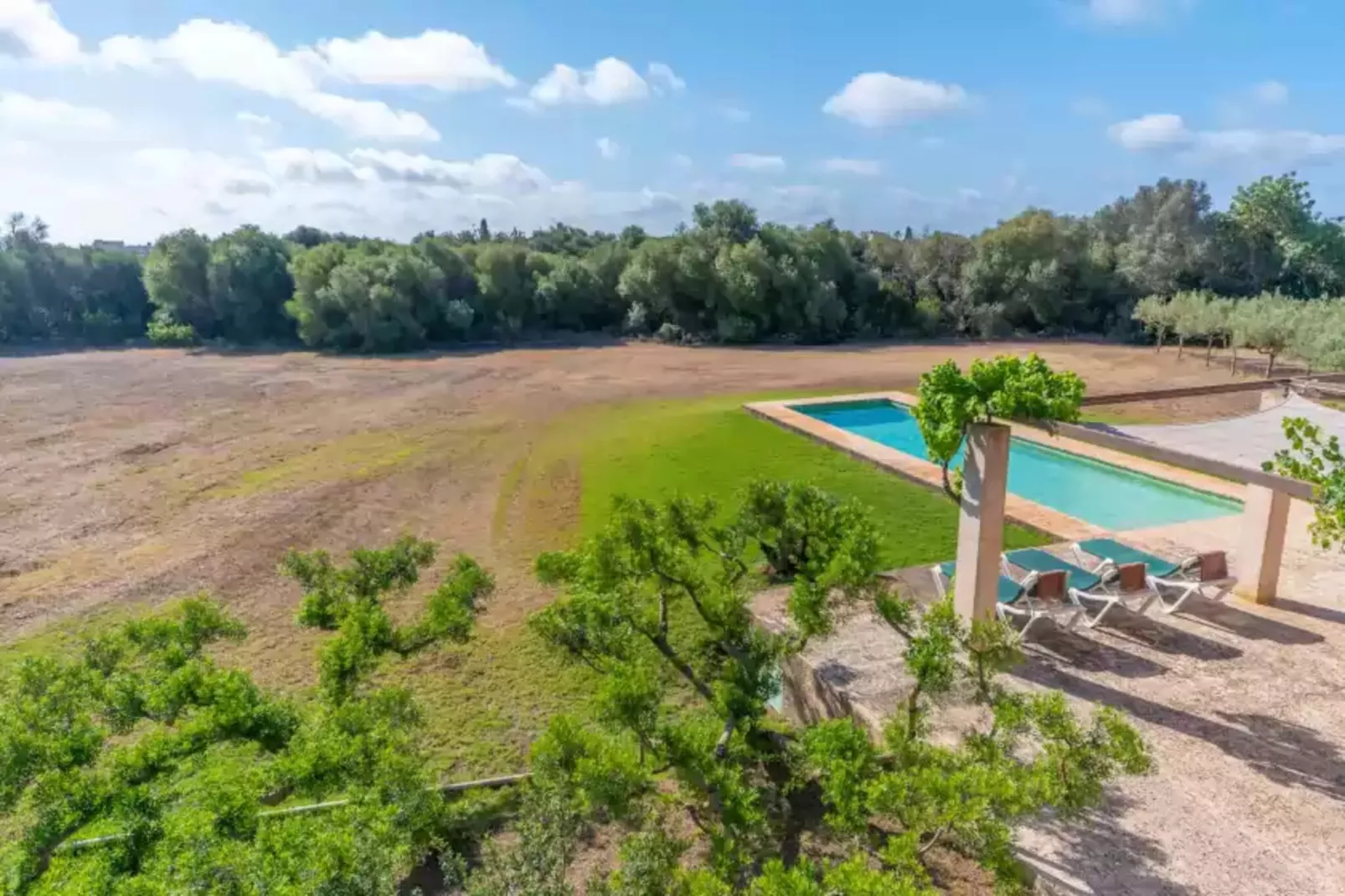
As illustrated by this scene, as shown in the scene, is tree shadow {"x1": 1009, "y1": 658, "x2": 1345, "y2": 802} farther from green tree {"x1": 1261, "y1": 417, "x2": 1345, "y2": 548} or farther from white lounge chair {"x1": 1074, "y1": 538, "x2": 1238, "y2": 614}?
green tree {"x1": 1261, "y1": 417, "x2": 1345, "y2": 548}

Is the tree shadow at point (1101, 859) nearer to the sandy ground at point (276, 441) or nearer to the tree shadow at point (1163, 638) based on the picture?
the tree shadow at point (1163, 638)

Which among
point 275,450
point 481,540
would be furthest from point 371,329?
point 481,540

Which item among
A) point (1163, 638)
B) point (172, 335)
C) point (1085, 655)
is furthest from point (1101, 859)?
point (172, 335)

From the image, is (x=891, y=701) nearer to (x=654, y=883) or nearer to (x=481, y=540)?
(x=654, y=883)

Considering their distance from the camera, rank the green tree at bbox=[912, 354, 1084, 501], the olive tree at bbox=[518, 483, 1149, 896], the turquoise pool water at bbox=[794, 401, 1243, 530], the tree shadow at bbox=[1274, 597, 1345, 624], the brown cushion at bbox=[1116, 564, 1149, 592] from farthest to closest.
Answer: the turquoise pool water at bbox=[794, 401, 1243, 530], the tree shadow at bbox=[1274, 597, 1345, 624], the brown cushion at bbox=[1116, 564, 1149, 592], the green tree at bbox=[912, 354, 1084, 501], the olive tree at bbox=[518, 483, 1149, 896]

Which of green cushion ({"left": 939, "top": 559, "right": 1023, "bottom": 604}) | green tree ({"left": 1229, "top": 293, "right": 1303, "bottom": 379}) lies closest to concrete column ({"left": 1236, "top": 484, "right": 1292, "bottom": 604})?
green cushion ({"left": 939, "top": 559, "right": 1023, "bottom": 604})

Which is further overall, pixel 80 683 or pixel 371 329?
pixel 371 329

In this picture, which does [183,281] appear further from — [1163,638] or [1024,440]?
[1163,638]
